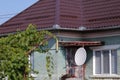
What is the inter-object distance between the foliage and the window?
213 inches

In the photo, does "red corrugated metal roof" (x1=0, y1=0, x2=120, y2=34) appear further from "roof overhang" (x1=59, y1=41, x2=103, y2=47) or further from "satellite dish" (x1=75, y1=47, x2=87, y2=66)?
"satellite dish" (x1=75, y1=47, x2=87, y2=66)

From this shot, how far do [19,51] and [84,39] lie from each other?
6904mm

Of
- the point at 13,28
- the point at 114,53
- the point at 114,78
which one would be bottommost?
the point at 114,78

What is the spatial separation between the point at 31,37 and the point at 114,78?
590cm

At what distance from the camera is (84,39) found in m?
19.9

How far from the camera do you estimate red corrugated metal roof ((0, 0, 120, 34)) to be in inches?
757

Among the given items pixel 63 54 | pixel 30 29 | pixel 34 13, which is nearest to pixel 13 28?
pixel 34 13

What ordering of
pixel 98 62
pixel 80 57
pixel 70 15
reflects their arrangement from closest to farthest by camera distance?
pixel 80 57, pixel 98 62, pixel 70 15

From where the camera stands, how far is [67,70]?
19.2 metres

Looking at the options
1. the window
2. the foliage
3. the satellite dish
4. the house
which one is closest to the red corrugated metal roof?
the house

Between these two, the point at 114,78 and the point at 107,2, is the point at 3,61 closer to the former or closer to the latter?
the point at 114,78

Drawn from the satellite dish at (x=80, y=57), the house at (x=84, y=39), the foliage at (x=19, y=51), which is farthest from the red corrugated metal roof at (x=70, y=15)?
the foliage at (x=19, y=51)

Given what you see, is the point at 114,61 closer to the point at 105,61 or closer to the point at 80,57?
the point at 105,61

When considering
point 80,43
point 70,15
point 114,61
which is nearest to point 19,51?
point 80,43
